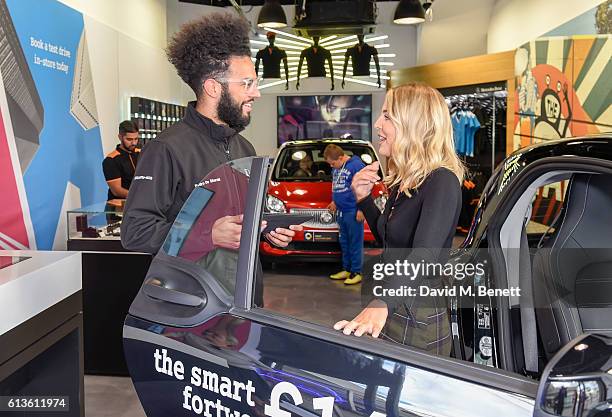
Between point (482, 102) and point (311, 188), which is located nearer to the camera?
point (311, 188)

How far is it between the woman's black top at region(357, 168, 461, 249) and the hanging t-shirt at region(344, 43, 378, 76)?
34.2ft

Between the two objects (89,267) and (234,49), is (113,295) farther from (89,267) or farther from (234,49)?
(234,49)

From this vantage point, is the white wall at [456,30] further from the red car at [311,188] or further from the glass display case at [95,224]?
the glass display case at [95,224]

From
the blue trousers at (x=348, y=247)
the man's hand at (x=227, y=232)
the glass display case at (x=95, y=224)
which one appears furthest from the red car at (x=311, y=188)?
the man's hand at (x=227, y=232)

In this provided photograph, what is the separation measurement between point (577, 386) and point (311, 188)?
17.8 ft

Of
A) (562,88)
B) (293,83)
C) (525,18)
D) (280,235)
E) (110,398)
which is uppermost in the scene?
(525,18)

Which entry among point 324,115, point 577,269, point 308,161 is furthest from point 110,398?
point 324,115

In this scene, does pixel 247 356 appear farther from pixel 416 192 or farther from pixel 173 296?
pixel 416 192

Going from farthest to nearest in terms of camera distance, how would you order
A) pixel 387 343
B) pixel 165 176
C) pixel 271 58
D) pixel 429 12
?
pixel 271 58 < pixel 429 12 < pixel 165 176 < pixel 387 343

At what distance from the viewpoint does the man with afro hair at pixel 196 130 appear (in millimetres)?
1793

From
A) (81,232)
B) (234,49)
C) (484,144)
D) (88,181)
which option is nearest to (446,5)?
(484,144)

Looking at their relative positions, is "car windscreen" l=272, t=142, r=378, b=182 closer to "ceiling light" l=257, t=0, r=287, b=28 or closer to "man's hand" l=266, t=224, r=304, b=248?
"ceiling light" l=257, t=0, r=287, b=28

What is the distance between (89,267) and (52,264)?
48.2 inches

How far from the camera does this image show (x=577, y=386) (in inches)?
32.9
